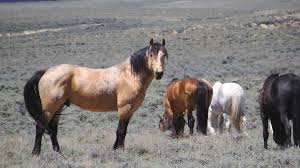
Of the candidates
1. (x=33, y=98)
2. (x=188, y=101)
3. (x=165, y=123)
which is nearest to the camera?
(x=33, y=98)

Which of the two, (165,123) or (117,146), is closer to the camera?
(117,146)

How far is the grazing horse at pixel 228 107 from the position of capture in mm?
12898

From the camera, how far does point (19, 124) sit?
15.8 meters

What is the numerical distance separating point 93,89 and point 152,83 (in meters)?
15.7

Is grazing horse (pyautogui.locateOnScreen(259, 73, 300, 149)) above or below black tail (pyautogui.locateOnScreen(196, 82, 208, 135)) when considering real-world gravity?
above

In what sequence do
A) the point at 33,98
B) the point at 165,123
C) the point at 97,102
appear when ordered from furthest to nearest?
1. the point at 165,123
2. the point at 97,102
3. the point at 33,98

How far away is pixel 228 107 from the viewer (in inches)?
520

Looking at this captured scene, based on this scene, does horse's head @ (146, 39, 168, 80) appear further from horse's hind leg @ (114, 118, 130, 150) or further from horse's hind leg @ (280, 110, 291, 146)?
horse's hind leg @ (280, 110, 291, 146)

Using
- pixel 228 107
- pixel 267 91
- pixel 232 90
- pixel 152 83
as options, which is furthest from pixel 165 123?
pixel 152 83

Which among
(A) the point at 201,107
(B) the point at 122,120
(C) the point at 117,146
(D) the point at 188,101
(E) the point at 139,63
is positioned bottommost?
(A) the point at 201,107

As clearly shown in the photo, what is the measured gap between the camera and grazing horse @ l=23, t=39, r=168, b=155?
823 cm

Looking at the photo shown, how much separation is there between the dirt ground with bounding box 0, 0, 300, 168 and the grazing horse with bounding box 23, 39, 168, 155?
556 mm

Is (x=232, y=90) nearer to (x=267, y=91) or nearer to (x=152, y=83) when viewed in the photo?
(x=267, y=91)

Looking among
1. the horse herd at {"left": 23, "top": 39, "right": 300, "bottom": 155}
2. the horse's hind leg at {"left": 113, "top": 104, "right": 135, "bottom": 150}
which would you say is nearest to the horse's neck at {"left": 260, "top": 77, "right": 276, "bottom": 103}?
the horse herd at {"left": 23, "top": 39, "right": 300, "bottom": 155}
